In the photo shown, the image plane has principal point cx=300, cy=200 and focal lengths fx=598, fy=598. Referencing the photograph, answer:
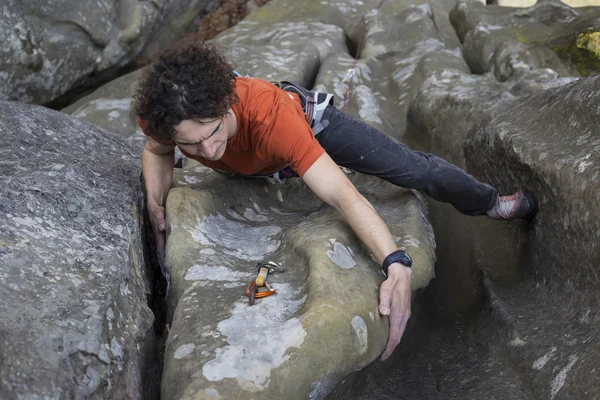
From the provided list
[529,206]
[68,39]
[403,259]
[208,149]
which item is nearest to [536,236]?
[529,206]

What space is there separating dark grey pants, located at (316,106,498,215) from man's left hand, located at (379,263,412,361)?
0.98 m

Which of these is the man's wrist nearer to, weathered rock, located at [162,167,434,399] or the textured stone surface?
weathered rock, located at [162,167,434,399]

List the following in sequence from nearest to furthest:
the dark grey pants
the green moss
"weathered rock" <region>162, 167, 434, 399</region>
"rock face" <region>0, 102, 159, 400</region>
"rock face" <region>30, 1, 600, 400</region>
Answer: "rock face" <region>0, 102, 159, 400</region>, "weathered rock" <region>162, 167, 434, 399</region>, "rock face" <region>30, 1, 600, 400</region>, the dark grey pants, the green moss

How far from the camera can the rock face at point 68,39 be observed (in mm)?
6336

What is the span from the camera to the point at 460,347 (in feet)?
11.2

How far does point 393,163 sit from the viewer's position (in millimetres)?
3633

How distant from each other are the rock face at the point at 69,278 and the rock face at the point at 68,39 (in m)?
3.13

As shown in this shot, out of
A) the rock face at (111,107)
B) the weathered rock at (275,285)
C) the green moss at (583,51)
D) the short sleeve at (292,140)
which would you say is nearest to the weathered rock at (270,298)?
the weathered rock at (275,285)

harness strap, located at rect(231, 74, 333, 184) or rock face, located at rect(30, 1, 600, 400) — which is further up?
harness strap, located at rect(231, 74, 333, 184)

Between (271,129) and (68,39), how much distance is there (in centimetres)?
474

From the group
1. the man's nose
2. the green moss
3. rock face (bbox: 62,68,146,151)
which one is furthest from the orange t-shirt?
the green moss

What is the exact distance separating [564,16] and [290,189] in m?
4.74

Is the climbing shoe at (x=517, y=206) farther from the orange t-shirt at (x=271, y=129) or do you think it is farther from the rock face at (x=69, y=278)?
the rock face at (x=69, y=278)

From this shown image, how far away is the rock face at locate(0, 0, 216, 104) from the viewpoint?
20.8ft
